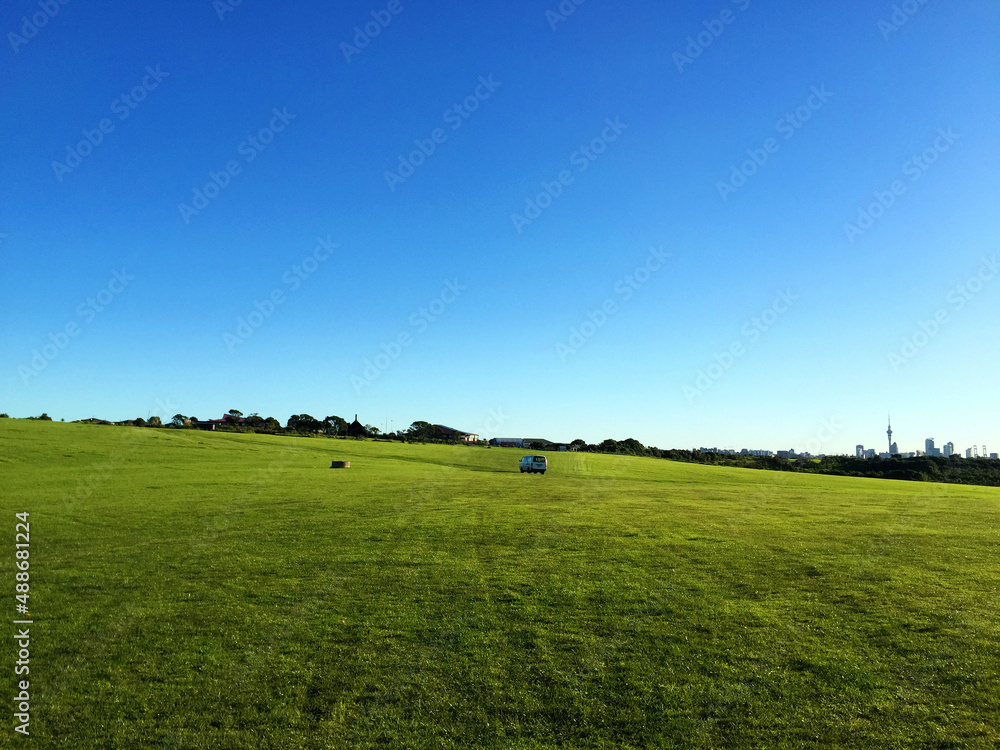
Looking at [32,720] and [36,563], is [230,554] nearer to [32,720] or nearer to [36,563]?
[36,563]

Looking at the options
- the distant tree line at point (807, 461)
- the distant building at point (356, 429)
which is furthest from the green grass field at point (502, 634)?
the distant building at point (356, 429)

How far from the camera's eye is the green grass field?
8.04 m

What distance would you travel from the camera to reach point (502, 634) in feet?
36.4

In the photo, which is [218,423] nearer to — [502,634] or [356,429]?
[356,429]

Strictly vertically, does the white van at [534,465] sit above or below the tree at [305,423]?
below

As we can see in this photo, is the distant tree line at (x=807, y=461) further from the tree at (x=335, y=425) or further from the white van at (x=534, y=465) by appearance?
the white van at (x=534, y=465)

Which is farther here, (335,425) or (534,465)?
(335,425)

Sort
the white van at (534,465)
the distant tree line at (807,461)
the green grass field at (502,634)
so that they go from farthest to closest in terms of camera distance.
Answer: the distant tree line at (807,461)
the white van at (534,465)
the green grass field at (502,634)

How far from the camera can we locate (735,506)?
109 feet

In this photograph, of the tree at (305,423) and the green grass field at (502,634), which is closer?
the green grass field at (502,634)

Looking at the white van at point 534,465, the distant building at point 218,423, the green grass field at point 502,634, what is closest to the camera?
the green grass field at point 502,634

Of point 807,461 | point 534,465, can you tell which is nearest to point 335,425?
point 534,465

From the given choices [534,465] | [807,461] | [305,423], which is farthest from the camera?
[305,423]

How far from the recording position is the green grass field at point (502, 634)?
8039 mm
